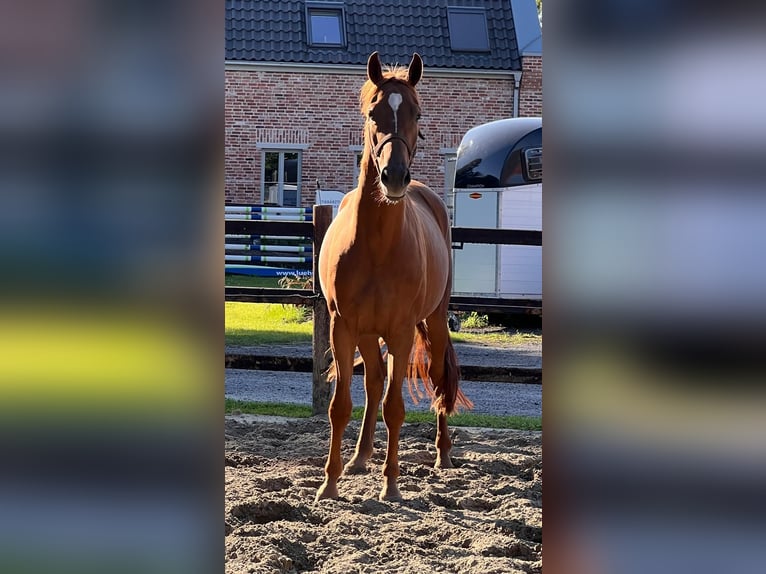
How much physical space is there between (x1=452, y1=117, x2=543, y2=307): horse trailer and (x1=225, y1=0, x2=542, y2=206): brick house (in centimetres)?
594

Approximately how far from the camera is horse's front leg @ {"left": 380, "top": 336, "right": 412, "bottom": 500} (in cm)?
484

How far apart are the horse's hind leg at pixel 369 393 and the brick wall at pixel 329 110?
1496cm

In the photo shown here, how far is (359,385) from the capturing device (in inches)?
355

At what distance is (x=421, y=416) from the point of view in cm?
737

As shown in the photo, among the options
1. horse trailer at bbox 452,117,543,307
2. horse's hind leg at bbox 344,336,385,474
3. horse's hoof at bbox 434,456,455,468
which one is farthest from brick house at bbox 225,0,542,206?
horse's hind leg at bbox 344,336,385,474

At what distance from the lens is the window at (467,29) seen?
67.4 ft

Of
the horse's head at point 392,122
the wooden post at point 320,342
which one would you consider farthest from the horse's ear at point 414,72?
the wooden post at point 320,342

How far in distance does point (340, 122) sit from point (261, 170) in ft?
7.29

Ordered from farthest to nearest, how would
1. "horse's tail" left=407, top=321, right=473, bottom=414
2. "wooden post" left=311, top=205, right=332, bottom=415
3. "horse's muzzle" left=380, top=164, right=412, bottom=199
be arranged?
1. "wooden post" left=311, top=205, right=332, bottom=415
2. "horse's tail" left=407, top=321, right=473, bottom=414
3. "horse's muzzle" left=380, top=164, right=412, bottom=199

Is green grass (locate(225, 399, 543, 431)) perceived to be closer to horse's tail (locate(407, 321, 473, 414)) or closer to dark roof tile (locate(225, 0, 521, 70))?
horse's tail (locate(407, 321, 473, 414))

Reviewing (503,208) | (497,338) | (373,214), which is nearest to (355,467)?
(373,214)

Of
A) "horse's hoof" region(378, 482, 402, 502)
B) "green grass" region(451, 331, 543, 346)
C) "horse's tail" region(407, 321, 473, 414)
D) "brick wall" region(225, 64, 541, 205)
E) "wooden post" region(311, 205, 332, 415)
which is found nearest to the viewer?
"horse's hoof" region(378, 482, 402, 502)
